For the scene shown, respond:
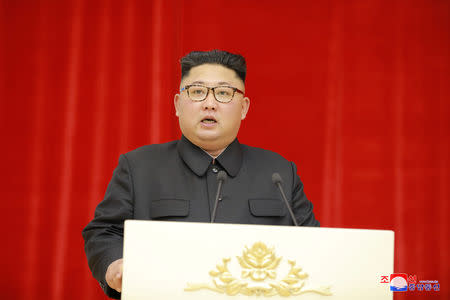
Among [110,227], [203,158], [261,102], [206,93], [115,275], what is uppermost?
[261,102]

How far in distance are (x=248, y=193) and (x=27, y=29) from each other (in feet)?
5.18

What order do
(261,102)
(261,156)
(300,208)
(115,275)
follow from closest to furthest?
(115,275)
(300,208)
(261,156)
(261,102)

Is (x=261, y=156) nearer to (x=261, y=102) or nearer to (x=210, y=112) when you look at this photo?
(x=210, y=112)

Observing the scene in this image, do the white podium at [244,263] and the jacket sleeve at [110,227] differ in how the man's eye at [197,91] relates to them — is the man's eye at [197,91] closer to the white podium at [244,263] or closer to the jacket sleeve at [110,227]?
the jacket sleeve at [110,227]

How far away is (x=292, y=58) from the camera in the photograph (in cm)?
247

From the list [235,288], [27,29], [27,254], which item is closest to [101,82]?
[27,29]

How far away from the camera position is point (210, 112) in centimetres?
168

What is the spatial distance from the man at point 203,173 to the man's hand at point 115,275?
224 millimetres

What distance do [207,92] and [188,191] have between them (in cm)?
36

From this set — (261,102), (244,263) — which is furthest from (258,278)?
(261,102)

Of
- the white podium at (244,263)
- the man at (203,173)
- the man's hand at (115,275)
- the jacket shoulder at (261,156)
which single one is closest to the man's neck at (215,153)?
the man at (203,173)

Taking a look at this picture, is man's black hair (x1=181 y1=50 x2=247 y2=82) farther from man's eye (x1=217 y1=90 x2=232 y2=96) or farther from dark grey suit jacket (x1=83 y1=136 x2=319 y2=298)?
dark grey suit jacket (x1=83 y1=136 x2=319 y2=298)

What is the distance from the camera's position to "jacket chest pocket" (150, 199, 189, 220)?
1568mm

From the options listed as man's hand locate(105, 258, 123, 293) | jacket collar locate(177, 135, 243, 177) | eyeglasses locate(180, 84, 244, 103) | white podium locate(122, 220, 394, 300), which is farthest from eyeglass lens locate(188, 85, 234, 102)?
white podium locate(122, 220, 394, 300)
